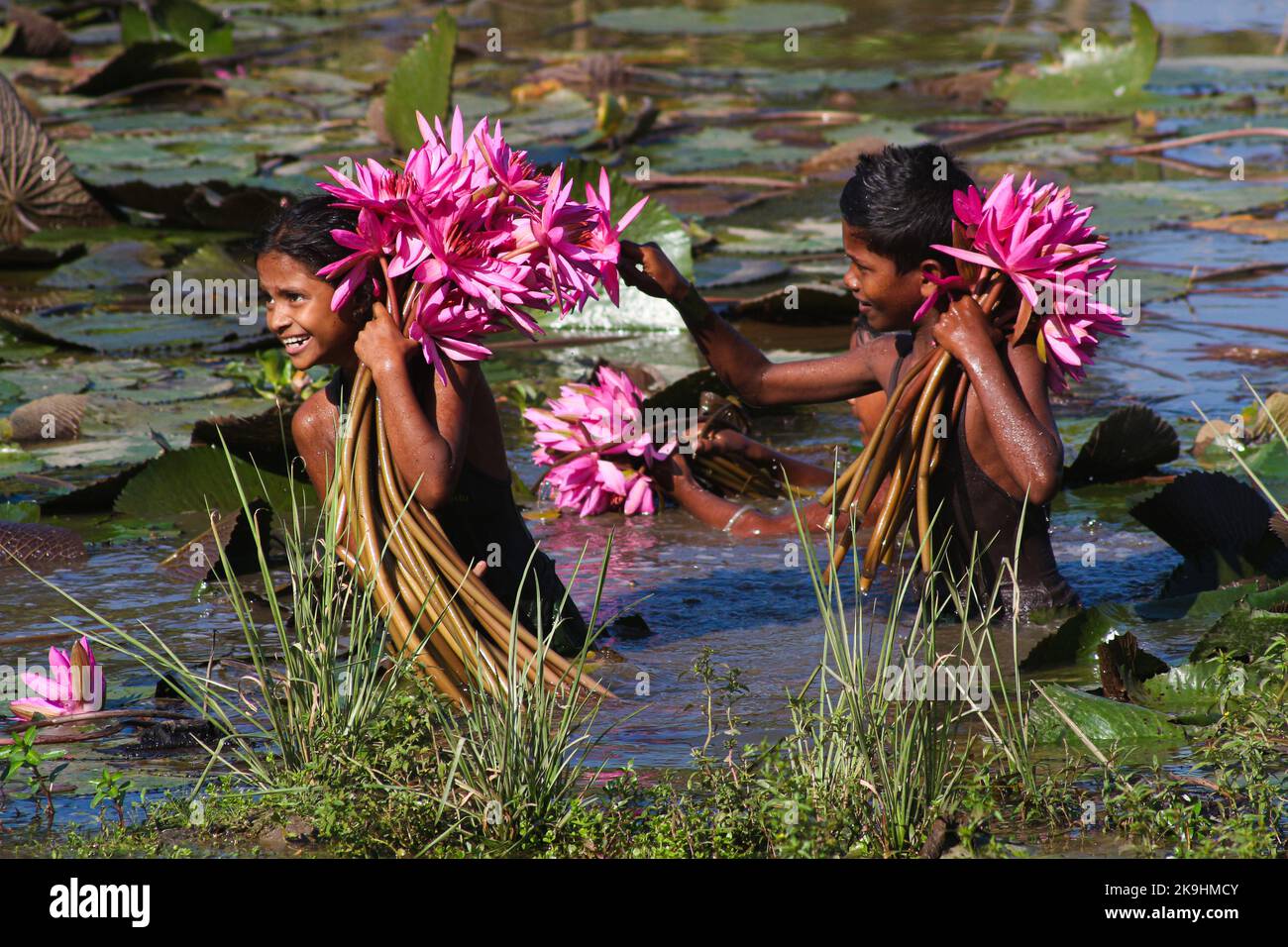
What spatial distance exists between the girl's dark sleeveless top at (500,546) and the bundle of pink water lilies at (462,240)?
1.24ft

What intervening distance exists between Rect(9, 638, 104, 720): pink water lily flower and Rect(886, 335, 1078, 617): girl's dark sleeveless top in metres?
1.93

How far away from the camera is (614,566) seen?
14.9 ft

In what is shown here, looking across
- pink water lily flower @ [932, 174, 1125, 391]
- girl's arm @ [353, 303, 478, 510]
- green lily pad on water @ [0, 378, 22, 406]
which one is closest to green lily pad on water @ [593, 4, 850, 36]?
green lily pad on water @ [0, 378, 22, 406]

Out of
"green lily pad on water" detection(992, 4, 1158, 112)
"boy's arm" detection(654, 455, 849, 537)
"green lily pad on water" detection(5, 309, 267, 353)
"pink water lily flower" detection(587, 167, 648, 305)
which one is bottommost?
"boy's arm" detection(654, 455, 849, 537)

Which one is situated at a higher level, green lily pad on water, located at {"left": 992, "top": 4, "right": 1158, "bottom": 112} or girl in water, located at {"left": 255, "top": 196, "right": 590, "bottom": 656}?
green lily pad on water, located at {"left": 992, "top": 4, "right": 1158, "bottom": 112}

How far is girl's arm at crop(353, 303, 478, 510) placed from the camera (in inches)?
132

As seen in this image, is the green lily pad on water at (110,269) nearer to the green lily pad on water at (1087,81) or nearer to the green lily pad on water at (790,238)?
the green lily pad on water at (790,238)

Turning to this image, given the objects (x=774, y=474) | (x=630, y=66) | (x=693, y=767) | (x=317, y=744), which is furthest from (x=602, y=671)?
(x=630, y=66)

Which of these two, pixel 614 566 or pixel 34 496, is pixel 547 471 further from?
pixel 34 496

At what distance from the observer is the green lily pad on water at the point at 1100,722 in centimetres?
305

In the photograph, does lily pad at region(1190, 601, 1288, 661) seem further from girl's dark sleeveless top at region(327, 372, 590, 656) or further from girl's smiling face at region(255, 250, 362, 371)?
girl's smiling face at region(255, 250, 362, 371)

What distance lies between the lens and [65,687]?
10.4 feet

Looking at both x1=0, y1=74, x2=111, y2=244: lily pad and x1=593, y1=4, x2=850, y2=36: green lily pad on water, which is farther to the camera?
x1=593, y1=4, x2=850, y2=36: green lily pad on water
